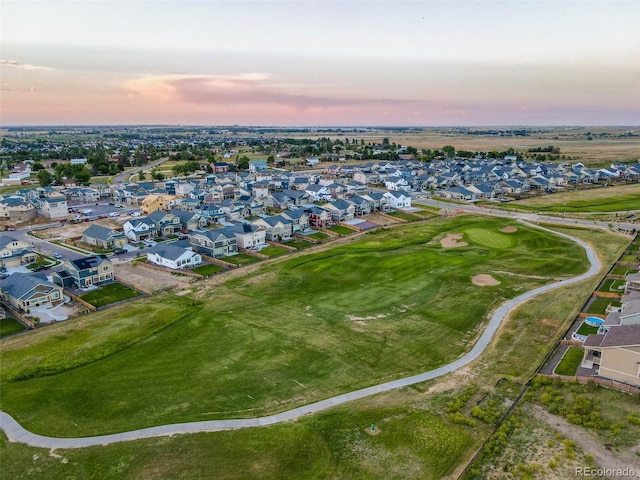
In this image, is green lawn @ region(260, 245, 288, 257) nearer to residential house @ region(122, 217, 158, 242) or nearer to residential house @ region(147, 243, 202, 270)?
residential house @ region(147, 243, 202, 270)

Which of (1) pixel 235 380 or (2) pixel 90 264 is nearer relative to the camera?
(1) pixel 235 380

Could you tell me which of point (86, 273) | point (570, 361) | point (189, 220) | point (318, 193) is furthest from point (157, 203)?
point (570, 361)

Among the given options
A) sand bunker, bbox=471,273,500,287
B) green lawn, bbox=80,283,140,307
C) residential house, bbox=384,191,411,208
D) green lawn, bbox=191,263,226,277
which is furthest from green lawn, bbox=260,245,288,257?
residential house, bbox=384,191,411,208

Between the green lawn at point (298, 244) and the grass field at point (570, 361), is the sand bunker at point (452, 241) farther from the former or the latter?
the grass field at point (570, 361)

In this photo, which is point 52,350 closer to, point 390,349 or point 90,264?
point 90,264

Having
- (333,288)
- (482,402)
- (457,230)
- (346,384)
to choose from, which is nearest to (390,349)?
(346,384)

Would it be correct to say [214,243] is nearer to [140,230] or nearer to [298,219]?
[140,230]

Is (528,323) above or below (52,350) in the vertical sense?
above
